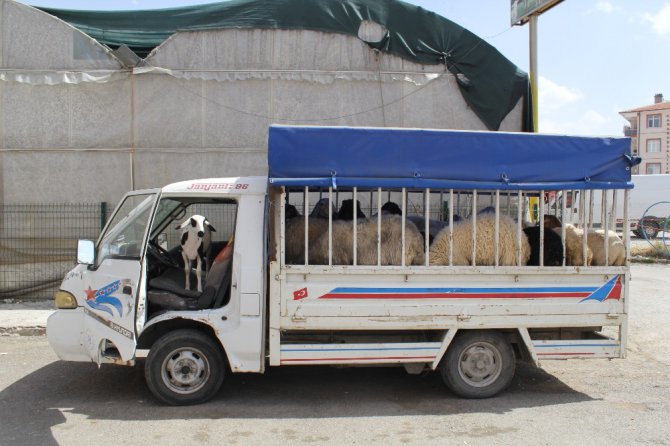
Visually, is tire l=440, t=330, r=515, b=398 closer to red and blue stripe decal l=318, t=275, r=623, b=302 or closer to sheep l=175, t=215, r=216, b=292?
red and blue stripe decal l=318, t=275, r=623, b=302

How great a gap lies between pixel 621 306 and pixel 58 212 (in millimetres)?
9433

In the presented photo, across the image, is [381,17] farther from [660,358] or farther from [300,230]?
[660,358]

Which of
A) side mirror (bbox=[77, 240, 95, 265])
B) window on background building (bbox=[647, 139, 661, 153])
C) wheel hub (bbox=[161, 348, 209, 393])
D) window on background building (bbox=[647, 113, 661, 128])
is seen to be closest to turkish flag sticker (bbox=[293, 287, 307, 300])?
wheel hub (bbox=[161, 348, 209, 393])

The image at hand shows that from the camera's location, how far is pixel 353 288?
5168 millimetres

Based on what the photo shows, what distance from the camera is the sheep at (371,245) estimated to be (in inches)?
213

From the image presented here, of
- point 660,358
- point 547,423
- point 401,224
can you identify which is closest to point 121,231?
point 401,224

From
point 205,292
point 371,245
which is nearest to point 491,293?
point 371,245

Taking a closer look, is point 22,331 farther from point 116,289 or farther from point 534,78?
point 534,78

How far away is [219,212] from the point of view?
267 inches

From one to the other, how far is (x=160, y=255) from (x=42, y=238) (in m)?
5.99

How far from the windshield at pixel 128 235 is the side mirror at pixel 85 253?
112 millimetres

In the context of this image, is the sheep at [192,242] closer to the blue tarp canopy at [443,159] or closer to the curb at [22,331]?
the blue tarp canopy at [443,159]

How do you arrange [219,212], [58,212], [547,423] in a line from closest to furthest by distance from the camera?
[547,423]
[219,212]
[58,212]

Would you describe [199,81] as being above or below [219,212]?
above
